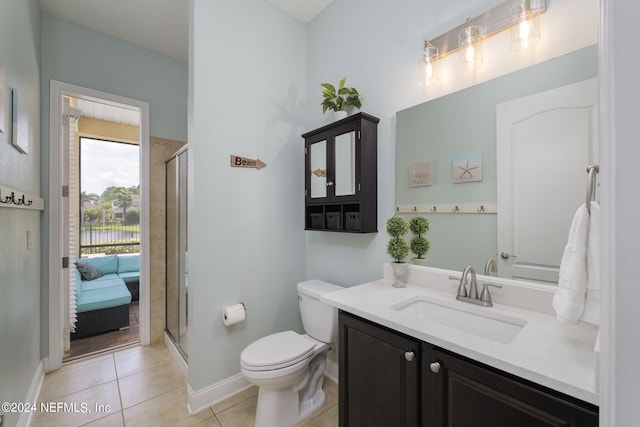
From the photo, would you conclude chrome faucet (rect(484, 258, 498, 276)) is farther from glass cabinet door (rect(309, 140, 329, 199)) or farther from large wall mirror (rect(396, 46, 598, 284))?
glass cabinet door (rect(309, 140, 329, 199))

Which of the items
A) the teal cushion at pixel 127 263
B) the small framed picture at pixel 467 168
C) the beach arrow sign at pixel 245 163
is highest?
the beach arrow sign at pixel 245 163

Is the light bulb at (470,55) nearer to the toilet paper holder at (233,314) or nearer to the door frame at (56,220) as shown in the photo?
the toilet paper holder at (233,314)

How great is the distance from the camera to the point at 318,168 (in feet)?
6.97

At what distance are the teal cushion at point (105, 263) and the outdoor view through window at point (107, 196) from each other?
0.40 metres

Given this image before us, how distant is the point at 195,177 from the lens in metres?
1.84

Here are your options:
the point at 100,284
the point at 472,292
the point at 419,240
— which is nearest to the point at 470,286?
the point at 472,292

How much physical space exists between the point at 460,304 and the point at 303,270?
1437mm

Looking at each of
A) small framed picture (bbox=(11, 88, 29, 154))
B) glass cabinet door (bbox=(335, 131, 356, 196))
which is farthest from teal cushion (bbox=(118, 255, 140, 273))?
glass cabinet door (bbox=(335, 131, 356, 196))

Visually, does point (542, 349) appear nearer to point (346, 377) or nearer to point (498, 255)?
point (498, 255)

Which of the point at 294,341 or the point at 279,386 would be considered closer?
the point at 279,386

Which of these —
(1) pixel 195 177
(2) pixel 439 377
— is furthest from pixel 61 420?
(2) pixel 439 377

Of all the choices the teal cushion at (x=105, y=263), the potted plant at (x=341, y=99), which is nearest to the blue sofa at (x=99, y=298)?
the teal cushion at (x=105, y=263)

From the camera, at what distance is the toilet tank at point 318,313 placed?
1862 millimetres

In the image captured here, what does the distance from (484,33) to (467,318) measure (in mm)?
1401
